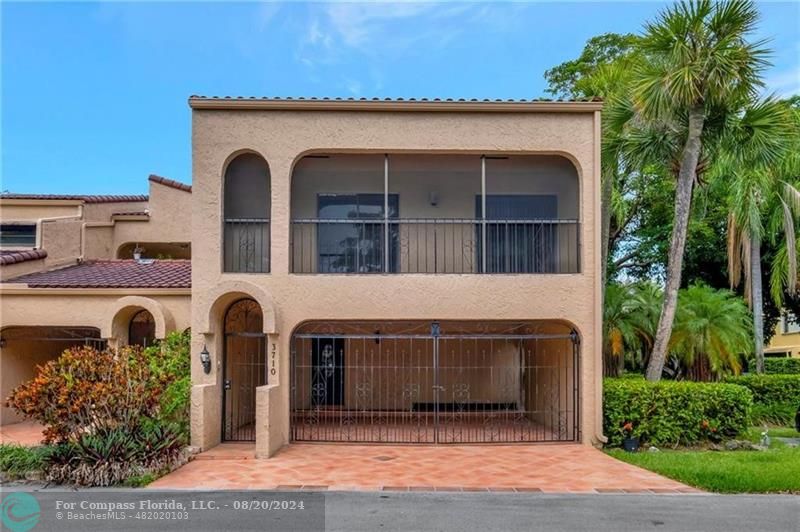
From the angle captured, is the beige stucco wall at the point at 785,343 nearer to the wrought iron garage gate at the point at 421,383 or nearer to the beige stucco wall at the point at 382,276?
the wrought iron garage gate at the point at 421,383

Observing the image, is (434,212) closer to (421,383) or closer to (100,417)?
(421,383)

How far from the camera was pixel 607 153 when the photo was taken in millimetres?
14961

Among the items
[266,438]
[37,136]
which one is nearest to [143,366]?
[266,438]

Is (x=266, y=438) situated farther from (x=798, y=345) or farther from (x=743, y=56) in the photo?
(x=798, y=345)

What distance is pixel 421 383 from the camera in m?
18.3

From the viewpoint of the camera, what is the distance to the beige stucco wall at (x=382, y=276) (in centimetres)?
1282

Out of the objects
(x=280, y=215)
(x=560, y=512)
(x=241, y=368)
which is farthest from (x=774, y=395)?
(x=241, y=368)

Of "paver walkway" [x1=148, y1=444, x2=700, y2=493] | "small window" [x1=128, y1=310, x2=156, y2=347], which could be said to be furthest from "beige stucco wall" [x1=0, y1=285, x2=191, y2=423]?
"paver walkway" [x1=148, y1=444, x2=700, y2=493]

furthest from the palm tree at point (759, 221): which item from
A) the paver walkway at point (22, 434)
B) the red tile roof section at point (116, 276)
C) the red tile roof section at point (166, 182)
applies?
the paver walkway at point (22, 434)

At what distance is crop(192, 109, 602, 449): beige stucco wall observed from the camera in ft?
42.1

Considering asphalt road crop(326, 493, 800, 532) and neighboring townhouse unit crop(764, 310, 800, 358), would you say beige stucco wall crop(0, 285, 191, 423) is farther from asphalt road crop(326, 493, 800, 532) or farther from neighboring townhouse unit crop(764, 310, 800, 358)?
neighboring townhouse unit crop(764, 310, 800, 358)

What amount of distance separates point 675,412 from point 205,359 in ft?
35.3

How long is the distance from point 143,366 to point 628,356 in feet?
48.7

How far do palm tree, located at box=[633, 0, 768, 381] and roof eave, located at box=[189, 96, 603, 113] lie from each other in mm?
1584
